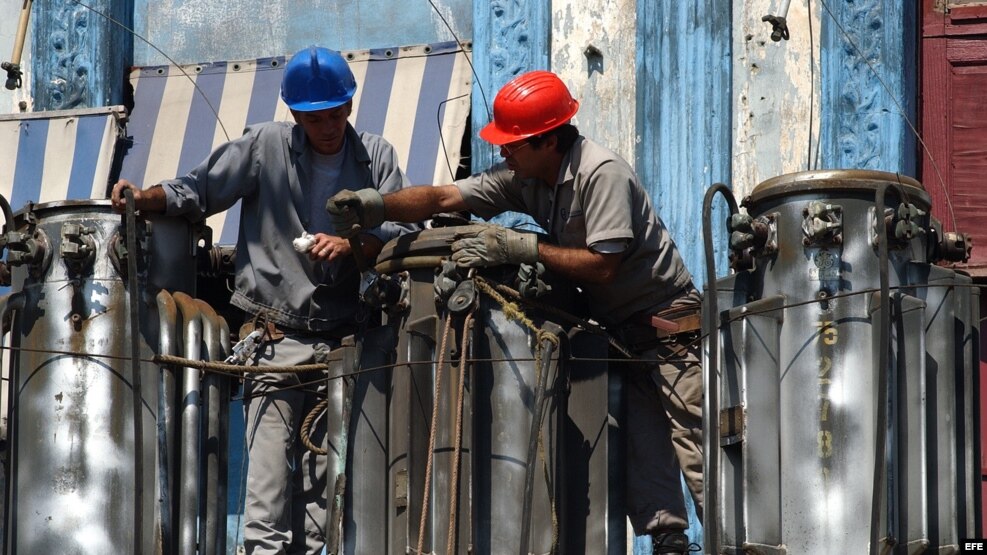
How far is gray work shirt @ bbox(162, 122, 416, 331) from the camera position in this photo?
28.7 ft

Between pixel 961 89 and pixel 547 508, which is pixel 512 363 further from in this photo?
pixel 961 89

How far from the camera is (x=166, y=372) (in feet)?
27.8

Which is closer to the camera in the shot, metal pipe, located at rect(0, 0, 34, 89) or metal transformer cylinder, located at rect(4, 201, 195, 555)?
metal transformer cylinder, located at rect(4, 201, 195, 555)

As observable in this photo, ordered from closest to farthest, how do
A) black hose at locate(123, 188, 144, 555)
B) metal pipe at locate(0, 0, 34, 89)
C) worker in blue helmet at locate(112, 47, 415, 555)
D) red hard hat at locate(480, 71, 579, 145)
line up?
black hose at locate(123, 188, 144, 555) < red hard hat at locate(480, 71, 579, 145) < worker in blue helmet at locate(112, 47, 415, 555) < metal pipe at locate(0, 0, 34, 89)

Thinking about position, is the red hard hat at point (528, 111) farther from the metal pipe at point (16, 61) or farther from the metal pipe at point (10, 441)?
the metal pipe at point (16, 61)

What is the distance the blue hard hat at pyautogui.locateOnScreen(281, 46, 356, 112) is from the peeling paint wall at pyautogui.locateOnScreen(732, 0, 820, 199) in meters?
2.80

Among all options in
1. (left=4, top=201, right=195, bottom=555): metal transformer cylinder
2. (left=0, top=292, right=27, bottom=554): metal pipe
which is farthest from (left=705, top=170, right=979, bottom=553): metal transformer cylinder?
(left=0, top=292, right=27, bottom=554): metal pipe

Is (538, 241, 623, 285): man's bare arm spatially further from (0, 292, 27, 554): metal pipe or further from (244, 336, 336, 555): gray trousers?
(0, 292, 27, 554): metal pipe

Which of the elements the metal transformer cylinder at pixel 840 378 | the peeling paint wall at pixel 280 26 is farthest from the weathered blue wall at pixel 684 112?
the metal transformer cylinder at pixel 840 378

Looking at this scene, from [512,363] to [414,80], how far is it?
3.91 m

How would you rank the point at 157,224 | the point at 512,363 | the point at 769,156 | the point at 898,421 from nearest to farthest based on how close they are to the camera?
the point at 898,421 < the point at 512,363 < the point at 157,224 < the point at 769,156

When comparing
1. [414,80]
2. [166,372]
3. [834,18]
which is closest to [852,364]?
[166,372]

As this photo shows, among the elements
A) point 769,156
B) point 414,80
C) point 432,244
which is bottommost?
point 432,244

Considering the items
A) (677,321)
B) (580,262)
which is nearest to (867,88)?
(677,321)
